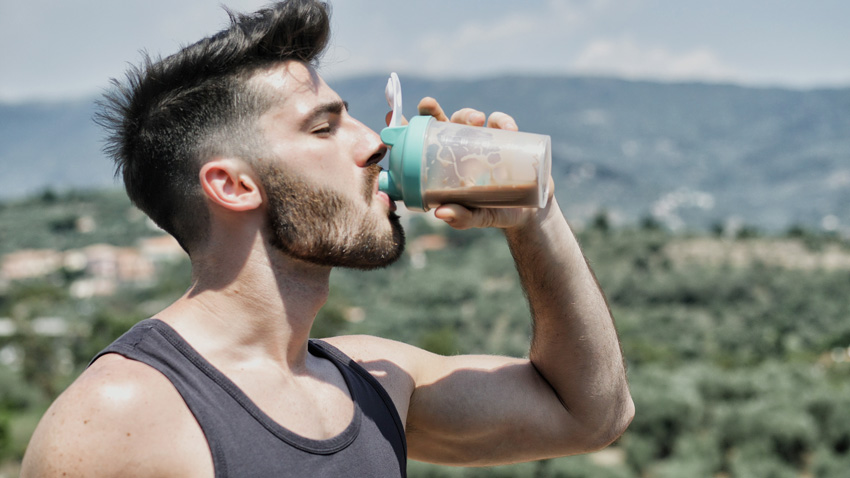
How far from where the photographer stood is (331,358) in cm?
194

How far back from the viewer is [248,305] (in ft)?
5.58

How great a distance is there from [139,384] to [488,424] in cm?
106

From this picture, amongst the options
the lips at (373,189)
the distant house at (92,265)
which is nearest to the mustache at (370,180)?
the lips at (373,189)

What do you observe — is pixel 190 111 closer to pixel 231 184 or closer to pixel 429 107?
pixel 231 184

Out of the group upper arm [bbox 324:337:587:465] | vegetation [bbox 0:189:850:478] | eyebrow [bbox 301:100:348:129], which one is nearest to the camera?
eyebrow [bbox 301:100:348:129]

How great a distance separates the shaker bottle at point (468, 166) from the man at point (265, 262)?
56mm

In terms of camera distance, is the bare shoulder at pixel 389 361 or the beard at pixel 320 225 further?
the bare shoulder at pixel 389 361

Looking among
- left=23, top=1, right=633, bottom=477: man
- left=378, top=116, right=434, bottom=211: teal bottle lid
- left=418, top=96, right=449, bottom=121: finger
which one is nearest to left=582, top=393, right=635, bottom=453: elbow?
left=23, top=1, right=633, bottom=477: man

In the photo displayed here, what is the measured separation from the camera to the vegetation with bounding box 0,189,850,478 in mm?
14844

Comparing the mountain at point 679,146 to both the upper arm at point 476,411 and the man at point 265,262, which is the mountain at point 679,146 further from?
the man at point 265,262

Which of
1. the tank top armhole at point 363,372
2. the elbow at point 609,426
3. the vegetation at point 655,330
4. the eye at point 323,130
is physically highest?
the eye at point 323,130

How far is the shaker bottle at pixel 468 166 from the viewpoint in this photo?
1686mm

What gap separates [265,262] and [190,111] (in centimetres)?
40

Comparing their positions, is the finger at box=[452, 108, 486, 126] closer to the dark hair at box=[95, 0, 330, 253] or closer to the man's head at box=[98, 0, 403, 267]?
the man's head at box=[98, 0, 403, 267]
